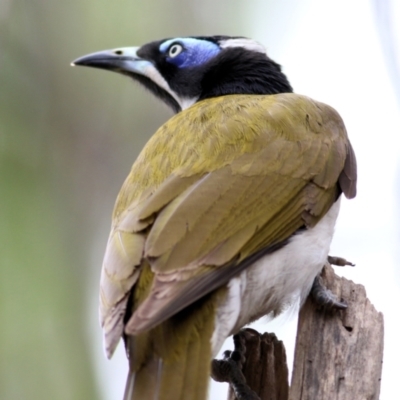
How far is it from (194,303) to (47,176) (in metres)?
5.07

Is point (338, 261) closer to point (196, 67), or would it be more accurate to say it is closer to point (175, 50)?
point (196, 67)

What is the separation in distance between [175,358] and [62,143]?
5.45m

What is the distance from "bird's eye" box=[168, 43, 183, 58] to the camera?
6.41 metres

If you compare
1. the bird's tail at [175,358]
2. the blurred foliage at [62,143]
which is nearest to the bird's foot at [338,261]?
the bird's tail at [175,358]

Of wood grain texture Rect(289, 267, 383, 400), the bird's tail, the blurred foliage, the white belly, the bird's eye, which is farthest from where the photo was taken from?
the blurred foliage

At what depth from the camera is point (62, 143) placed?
349 inches

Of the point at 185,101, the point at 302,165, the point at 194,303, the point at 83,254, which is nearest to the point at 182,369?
the point at 194,303

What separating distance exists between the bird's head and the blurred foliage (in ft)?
5.79

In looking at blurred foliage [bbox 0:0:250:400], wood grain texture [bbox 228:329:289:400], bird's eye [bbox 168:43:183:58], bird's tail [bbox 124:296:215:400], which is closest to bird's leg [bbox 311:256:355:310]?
wood grain texture [bbox 228:329:289:400]

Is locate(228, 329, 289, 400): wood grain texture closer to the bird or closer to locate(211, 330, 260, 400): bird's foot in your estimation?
locate(211, 330, 260, 400): bird's foot

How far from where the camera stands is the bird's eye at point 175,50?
641 cm

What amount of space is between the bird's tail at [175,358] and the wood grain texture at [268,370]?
853mm

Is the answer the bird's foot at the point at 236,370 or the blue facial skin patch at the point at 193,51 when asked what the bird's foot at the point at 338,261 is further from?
the blue facial skin patch at the point at 193,51

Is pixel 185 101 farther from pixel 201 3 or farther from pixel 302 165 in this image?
pixel 201 3
